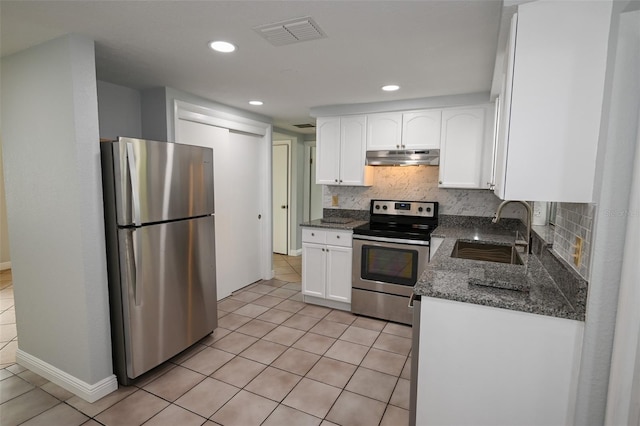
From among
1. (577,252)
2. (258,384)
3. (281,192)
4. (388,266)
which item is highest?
(281,192)

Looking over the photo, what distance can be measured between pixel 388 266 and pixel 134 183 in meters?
2.32

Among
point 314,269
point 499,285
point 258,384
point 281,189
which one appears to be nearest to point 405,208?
point 314,269

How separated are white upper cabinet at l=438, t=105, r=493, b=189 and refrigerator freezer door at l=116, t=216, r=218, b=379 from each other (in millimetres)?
2343

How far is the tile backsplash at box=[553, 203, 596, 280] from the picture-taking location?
133cm

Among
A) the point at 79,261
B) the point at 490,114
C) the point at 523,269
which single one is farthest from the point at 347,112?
the point at 79,261

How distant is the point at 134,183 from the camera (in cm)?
217

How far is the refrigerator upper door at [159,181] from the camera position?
84.4 inches

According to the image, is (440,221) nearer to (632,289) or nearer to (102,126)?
(632,289)

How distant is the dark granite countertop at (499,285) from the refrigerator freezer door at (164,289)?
1.77 m

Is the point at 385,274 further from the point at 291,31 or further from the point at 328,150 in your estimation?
the point at 291,31

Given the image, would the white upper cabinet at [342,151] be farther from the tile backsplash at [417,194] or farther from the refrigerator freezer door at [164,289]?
the refrigerator freezer door at [164,289]

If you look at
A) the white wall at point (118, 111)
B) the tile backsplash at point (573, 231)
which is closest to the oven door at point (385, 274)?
the tile backsplash at point (573, 231)

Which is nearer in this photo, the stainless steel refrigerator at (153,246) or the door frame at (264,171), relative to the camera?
the stainless steel refrigerator at (153,246)

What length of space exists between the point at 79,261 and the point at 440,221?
10.7 ft
